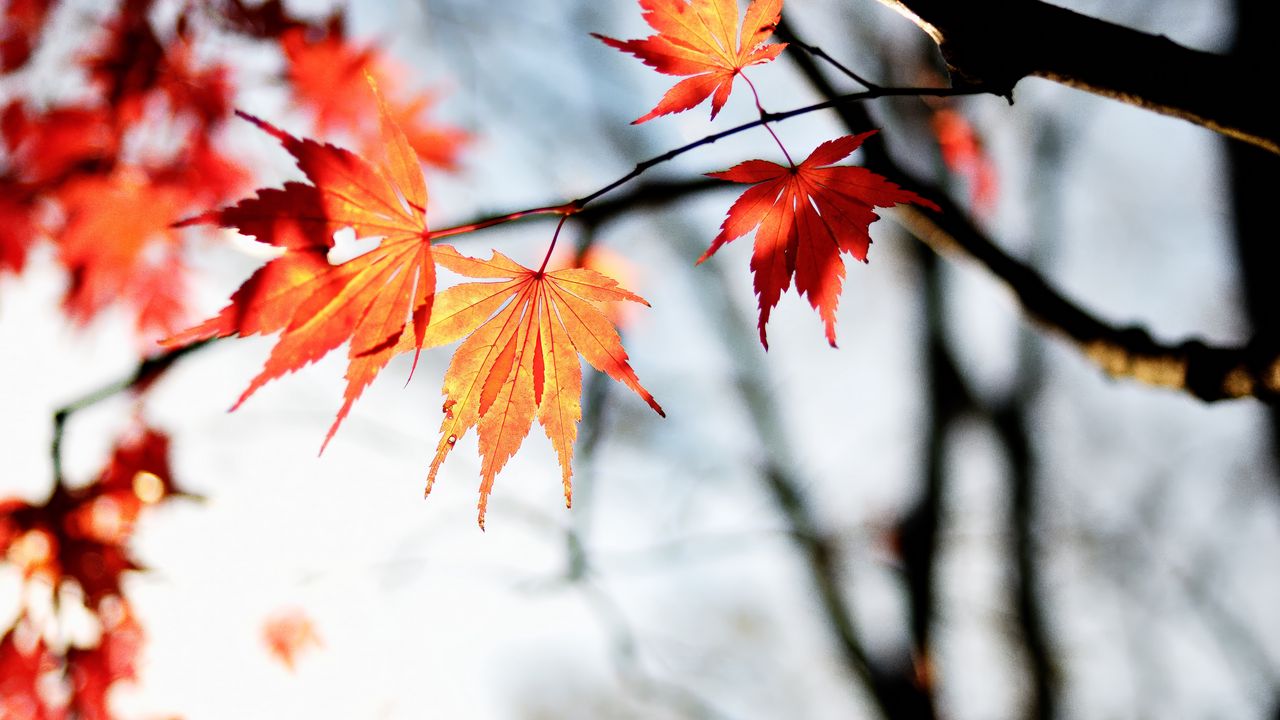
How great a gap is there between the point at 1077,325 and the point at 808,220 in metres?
0.60

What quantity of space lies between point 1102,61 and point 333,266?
874 mm

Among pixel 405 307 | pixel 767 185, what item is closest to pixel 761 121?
pixel 767 185

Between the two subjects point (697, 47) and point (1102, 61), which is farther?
point (697, 47)

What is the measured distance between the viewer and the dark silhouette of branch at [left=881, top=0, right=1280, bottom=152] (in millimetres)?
685

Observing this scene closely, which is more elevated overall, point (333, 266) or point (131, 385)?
point (333, 266)

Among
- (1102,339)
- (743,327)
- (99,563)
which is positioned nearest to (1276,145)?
(1102,339)

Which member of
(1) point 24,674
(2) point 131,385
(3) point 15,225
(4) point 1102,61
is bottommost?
(1) point 24,674

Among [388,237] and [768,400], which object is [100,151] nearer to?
[388,237]

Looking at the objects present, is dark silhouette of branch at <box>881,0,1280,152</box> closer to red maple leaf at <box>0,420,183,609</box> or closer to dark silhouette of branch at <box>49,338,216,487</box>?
dark silhouette of branch at <box>49,338,216,487</box>

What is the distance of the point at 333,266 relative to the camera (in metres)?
0.80

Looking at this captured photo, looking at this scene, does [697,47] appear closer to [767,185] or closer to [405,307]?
[767,185]

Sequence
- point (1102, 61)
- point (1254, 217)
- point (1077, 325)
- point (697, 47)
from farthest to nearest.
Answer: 1. point (1254, 217)
2. point (1077, 325)
3. point (697, 47)
4. point (1102, 61)

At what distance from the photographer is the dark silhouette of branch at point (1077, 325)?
861mm

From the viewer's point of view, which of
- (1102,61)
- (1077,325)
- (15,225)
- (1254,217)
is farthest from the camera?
(15,225)
